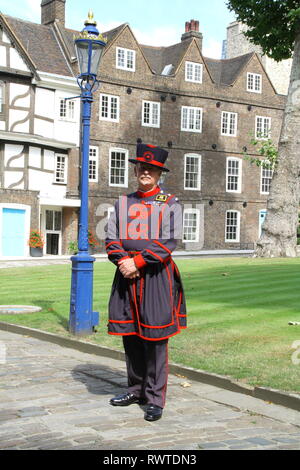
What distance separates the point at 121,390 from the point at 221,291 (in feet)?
23.0

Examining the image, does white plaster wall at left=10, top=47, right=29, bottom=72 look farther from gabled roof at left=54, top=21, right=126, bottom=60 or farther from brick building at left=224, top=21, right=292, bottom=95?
brick building at left=224, top=21, right=292, bottom=95

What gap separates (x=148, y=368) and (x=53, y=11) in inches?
1334

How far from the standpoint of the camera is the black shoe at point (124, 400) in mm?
5770

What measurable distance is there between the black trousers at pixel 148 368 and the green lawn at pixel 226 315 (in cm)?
116

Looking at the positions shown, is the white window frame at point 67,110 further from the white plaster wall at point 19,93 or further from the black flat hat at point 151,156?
the black flat hat at point 151,156

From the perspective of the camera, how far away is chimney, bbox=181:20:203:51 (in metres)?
39.4

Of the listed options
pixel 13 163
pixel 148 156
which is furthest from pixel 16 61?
pixel 148 156

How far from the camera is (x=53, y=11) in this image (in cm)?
3619

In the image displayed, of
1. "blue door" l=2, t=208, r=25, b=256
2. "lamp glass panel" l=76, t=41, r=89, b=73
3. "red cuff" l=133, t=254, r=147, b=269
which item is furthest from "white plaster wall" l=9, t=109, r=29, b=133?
"red cuff" l=133, t=254, r=147, b=269

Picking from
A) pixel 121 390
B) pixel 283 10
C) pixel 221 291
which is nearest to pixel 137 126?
pixel 283 10

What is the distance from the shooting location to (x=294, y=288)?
13.2 m

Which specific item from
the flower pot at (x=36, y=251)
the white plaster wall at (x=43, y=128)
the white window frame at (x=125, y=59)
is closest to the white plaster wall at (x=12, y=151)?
the white plaster wall at (x=43, y=128)

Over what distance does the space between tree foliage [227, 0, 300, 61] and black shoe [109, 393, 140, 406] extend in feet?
64.6

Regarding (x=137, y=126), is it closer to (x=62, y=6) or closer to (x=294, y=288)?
(x=62, y=6)
